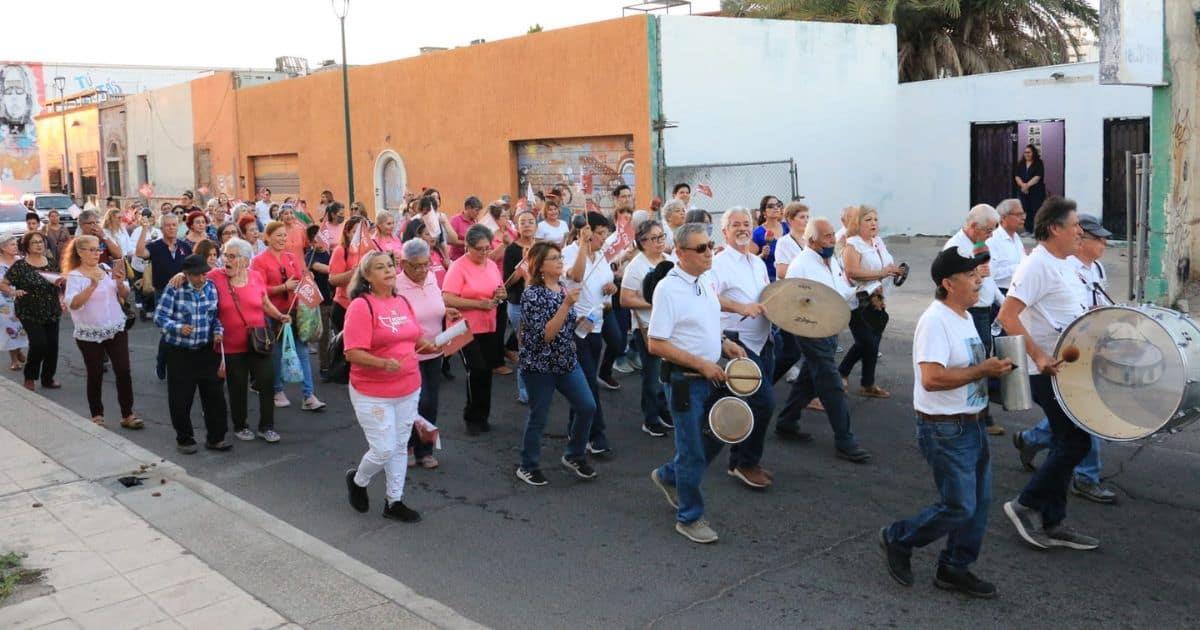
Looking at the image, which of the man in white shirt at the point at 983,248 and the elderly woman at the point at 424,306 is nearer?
the elderly woman at the point at 424,306

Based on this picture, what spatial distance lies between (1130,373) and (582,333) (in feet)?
12.0

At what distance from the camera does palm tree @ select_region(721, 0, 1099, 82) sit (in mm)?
23984

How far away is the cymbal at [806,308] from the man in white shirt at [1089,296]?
1404 mm

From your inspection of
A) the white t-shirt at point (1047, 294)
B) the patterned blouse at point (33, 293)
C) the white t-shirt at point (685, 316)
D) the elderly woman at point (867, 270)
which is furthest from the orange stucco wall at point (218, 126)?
the white t-shirt at point (1047, 294)

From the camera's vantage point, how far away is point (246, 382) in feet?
29.1

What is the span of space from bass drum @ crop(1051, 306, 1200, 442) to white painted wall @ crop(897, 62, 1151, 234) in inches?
543

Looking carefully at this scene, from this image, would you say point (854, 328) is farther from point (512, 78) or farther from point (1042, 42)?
point (1042, 42)

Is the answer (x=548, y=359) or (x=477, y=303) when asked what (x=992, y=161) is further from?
(x=548, y=359)

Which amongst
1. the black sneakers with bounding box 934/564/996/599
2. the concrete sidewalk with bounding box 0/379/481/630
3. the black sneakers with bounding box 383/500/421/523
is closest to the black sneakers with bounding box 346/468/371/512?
the black sneakers with bounding box 383/500/421/523

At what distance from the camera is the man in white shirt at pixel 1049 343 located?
5.77 meters

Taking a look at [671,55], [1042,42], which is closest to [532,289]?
[671,55]

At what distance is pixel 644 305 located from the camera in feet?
25.7

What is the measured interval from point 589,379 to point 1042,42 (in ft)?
66.8

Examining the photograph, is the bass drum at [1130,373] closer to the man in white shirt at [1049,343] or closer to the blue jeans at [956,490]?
the man in white shirt at [1049,343]
